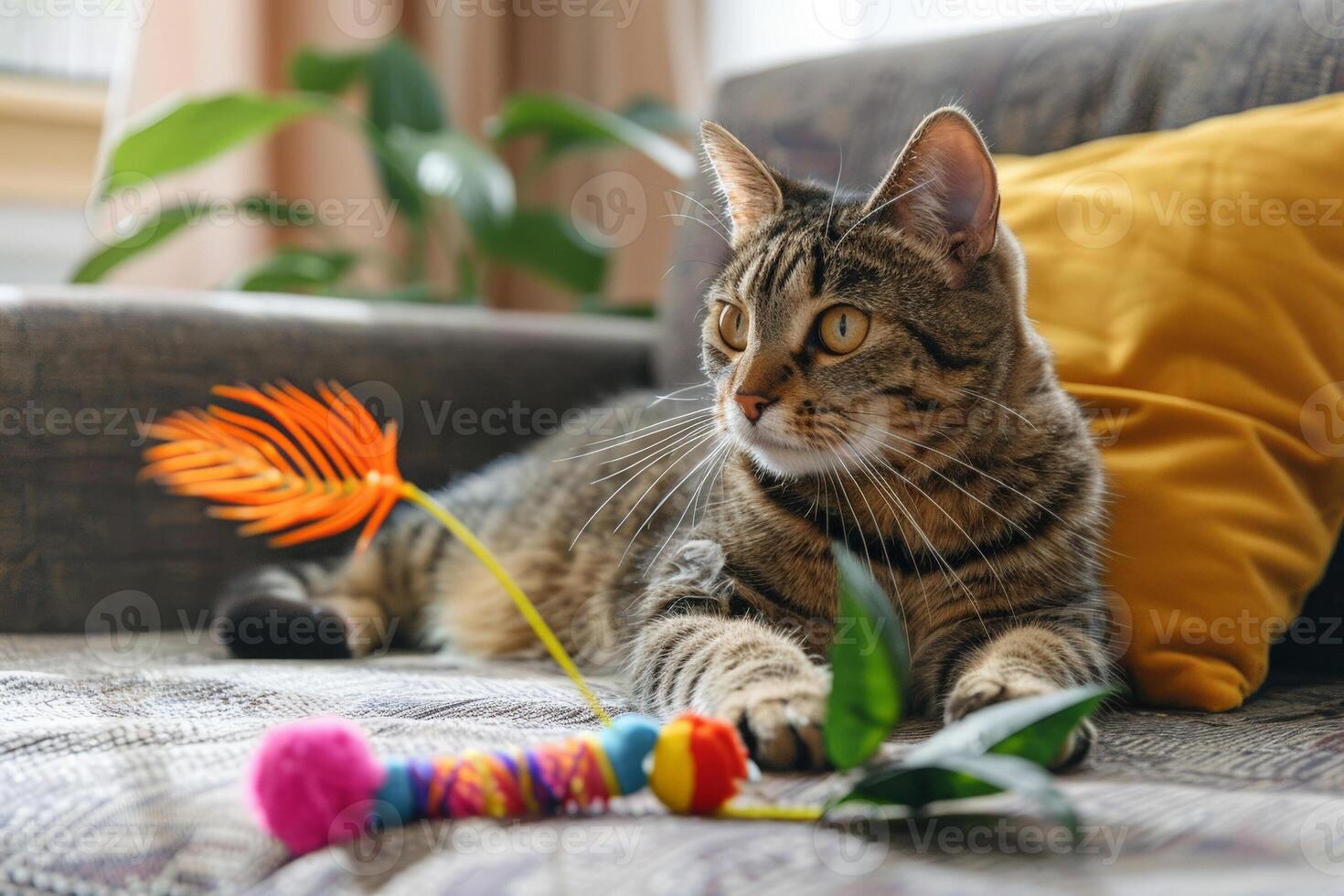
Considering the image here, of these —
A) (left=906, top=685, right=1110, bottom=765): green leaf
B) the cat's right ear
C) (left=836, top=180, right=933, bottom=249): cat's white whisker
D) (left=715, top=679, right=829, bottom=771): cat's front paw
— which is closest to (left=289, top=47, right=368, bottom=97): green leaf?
the cat's right ear

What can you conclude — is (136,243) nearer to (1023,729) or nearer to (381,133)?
(381,133)

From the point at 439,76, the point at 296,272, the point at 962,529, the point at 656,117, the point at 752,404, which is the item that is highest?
the point at 439,76

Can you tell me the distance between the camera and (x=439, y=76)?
2.94 m

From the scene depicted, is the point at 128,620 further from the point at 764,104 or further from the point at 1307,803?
the point at 1307,803

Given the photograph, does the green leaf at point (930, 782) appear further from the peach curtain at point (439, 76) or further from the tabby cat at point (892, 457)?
the peach curtain at point (439, 76)

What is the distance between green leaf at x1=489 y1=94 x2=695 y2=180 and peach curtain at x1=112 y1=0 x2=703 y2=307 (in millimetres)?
204

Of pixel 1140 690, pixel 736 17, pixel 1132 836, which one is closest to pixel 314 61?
pixel 736 17

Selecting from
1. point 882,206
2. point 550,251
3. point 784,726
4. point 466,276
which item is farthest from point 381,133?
point 784,726

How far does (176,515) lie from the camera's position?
1.46 meters

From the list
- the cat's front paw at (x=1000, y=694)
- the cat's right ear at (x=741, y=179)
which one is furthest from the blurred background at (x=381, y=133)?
the cat's front paw at (x=1000, y=694)

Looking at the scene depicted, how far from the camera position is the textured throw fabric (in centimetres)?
57

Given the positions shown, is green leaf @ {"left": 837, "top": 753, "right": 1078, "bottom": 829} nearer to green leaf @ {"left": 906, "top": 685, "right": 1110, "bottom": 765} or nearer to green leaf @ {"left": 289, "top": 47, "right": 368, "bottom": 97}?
green leaf @ {"left": 906, "top": 685, "right": 1110, "bottom": 765}

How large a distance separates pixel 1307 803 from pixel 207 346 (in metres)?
1.35

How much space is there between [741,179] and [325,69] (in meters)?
1.51
